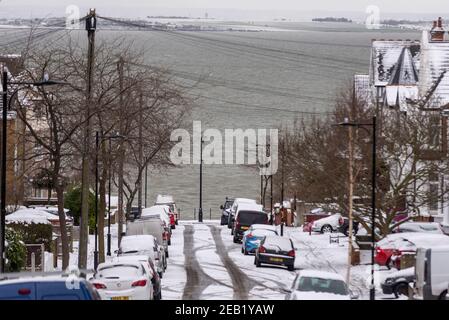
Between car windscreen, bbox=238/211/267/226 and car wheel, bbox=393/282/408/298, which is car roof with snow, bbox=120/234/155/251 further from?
car windscreen, bbox=238/211/267/226

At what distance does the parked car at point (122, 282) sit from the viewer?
99.6 ft

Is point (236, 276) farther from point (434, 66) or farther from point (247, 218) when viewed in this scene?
point (434, 66)

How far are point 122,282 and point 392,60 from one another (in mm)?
53362

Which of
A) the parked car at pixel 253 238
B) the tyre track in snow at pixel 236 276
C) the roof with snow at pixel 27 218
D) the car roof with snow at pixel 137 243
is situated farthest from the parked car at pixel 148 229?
the car roof with snow at pixel 137 243

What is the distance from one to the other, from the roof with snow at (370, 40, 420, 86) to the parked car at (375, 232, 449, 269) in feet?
105

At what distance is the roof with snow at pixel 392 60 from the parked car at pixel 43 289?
60.1m

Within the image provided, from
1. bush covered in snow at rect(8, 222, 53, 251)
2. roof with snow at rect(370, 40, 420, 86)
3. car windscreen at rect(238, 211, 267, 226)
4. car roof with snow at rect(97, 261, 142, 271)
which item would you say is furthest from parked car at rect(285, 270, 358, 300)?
roof with snow at rect(370, 40, 420, 86)

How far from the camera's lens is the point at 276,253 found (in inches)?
1961

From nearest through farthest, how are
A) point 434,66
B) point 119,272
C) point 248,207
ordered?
1. point 119,272
2. point 248,207
3. point 434,66

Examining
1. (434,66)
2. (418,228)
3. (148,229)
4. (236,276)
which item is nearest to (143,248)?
(236,276)

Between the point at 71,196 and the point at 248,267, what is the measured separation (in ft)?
82.3

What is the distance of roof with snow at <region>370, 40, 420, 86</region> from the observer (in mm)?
79938

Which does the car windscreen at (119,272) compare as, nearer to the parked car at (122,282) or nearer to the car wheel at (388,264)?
the parked car at (122,282)
